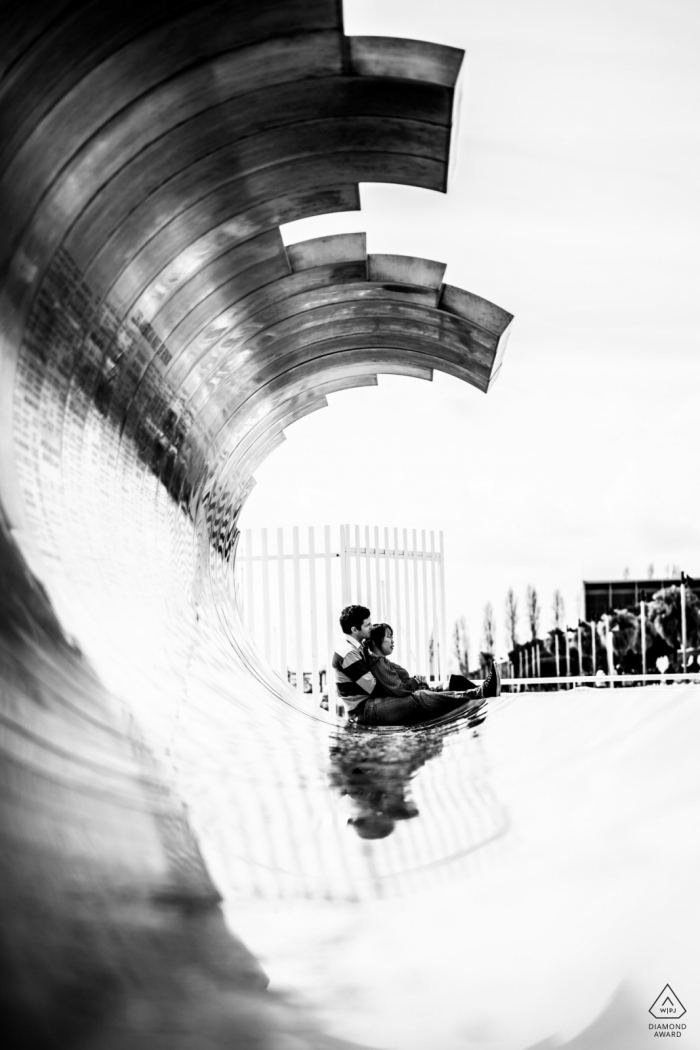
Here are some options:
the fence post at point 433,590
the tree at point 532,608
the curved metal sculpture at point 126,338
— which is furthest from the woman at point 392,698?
the tree at point 532,608

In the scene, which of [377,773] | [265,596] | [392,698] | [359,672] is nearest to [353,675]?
[359,672]

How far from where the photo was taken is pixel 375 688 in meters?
8.84

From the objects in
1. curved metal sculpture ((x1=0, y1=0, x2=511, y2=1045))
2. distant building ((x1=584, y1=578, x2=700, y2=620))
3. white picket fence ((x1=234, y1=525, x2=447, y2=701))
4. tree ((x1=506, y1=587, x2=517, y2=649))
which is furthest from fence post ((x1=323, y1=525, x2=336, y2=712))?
tree ((x1=506, y1=587, x2=517, y2=649))

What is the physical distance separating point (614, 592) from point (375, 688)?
30909 millimetres

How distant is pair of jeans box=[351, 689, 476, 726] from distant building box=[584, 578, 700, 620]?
29051mm

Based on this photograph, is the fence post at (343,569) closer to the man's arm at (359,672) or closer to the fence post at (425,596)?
the fence post at (425,596)

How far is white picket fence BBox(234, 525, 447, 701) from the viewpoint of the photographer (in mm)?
13117

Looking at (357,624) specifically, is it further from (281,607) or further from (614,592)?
(614,592)

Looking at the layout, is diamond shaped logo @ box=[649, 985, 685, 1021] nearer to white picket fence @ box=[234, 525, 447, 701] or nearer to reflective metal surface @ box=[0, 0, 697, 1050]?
reflective metal surface @ box=[0, 0, 697, 1050]

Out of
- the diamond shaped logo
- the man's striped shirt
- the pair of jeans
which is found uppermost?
the man's striped shirt

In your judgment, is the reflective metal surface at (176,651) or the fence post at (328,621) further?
the fence post at (328,621)

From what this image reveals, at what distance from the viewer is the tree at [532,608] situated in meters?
46.4

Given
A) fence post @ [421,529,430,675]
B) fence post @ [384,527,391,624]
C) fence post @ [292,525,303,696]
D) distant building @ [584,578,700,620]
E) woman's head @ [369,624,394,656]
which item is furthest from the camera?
distant building @ [584,578,700,620]

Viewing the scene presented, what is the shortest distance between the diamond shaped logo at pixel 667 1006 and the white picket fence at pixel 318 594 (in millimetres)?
9174
